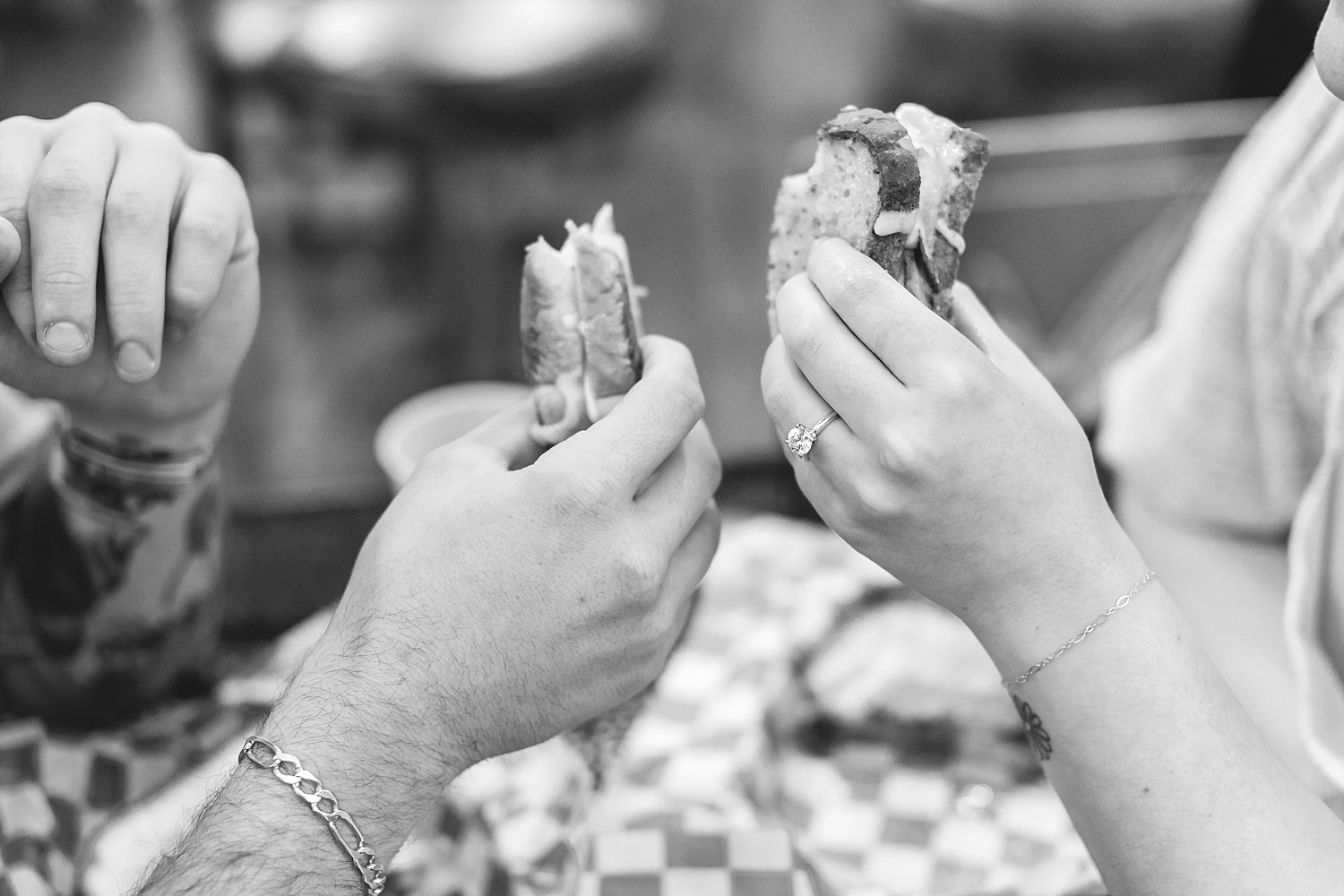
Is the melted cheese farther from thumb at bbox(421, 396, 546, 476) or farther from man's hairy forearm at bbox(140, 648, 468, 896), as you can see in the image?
man's hairy forearm at bbox(140, 648, 468, 896)

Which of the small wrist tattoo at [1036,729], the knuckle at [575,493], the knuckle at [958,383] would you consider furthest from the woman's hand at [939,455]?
the knuckle at [575,493]

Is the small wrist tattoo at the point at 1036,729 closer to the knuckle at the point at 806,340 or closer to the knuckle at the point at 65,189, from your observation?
the knuckle at the point at 806,340

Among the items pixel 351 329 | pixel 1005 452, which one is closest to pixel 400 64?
pixel 351 329

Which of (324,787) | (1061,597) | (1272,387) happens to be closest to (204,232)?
(324,787)

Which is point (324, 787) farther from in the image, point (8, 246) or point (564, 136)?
point (564, 136)

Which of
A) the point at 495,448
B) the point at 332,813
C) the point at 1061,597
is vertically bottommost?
the point at 332,813
